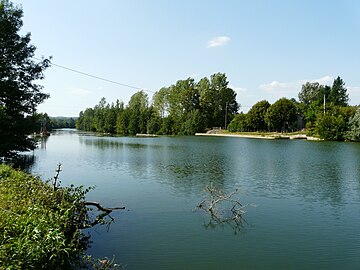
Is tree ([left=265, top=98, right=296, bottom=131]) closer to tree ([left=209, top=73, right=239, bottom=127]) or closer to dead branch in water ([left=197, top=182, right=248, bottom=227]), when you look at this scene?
tree ([left=209, top=73, right=239, bottom=127])

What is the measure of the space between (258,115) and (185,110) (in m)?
21.2

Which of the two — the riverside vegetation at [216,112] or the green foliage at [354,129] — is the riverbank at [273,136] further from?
the green foliage at [354,129]

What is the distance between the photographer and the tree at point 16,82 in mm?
21156

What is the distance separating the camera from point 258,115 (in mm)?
80000

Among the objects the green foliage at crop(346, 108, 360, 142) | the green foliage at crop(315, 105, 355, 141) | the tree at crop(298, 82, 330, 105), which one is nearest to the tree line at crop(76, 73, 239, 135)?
the tree at crop(298, 82, 330, 105)

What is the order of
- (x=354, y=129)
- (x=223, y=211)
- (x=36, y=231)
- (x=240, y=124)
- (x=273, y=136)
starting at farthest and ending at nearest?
(x=240, y=124) < (x=273, y=136) < (x=354, y=129) < (x=223, y=211) < (x=36, y=231)

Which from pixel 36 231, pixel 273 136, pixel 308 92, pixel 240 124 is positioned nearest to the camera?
pixel 36 231

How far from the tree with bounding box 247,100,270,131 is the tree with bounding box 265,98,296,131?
10.1 feet

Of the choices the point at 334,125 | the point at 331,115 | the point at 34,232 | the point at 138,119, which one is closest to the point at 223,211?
the point at 34,232

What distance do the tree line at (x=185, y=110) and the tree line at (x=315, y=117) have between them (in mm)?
10070

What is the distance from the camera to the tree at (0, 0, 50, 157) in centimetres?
2116

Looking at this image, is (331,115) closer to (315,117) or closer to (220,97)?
(315,117)

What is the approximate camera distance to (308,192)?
15438 millimetres

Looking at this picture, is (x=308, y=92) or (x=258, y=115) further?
(x=308, y=92)
